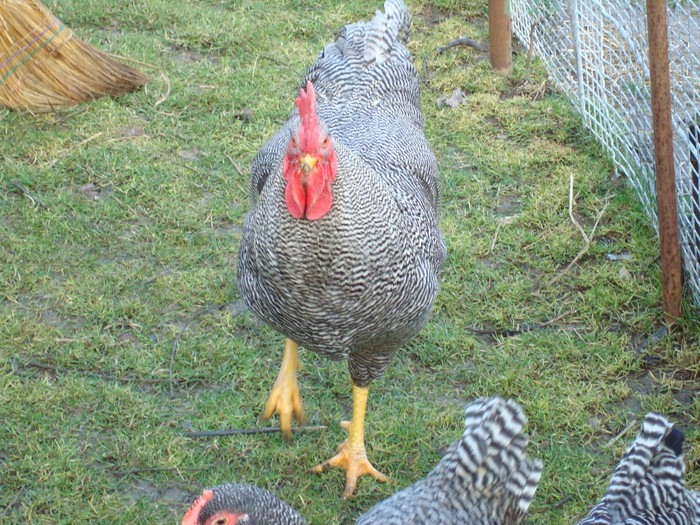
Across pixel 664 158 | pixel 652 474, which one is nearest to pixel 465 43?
pixel 664 158

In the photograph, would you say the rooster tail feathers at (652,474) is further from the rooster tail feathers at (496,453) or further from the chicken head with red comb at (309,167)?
the chicken head with red comb at (309,167)

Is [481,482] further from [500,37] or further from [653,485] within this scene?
[500,37]

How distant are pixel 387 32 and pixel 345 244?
2132 mm

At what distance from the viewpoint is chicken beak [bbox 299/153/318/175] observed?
124 inches

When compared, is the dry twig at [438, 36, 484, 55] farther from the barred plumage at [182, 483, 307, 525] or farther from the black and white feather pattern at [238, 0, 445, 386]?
the barred plumage at [182, 483, 307, 525]

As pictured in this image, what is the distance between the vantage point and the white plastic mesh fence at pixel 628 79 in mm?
4938

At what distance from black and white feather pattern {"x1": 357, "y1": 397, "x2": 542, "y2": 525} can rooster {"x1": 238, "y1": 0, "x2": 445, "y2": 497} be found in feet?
2.31

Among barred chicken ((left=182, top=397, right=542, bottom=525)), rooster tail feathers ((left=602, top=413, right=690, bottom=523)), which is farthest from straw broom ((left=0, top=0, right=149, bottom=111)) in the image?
rooster tail feathers ((left=602, top=413, right=690, bottom=523))

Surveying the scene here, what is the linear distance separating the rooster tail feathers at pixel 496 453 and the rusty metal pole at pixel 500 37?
15.9 ft

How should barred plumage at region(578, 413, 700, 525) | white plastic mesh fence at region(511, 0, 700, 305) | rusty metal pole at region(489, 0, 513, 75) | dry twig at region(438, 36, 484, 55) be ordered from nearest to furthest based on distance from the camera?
barred plumage at region(578, 413, 700, 525)
white plastic mesh fence at region(511, 0, 700, 305)
rusty metal pole at region(489, 0, 513, 75)
dry twig at region(438, 36, 484, 55)

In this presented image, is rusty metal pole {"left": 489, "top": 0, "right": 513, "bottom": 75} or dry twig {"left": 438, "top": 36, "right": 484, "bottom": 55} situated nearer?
rusty metal pole {"left": 489, "top": 0, "right": 513, "bottom": 75}

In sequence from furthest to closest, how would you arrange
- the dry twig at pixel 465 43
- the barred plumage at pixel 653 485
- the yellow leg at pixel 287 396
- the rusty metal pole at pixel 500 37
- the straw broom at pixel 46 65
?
the dry twig at pixel 465 43 → the rusty metal pole at pixel 500 37 → the straw broom at pixel 46 65 → the yellow leg at pixel 287 396 → the barred plumage at pixel 653 485

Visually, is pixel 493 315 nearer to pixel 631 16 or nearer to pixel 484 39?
pixel 631 16

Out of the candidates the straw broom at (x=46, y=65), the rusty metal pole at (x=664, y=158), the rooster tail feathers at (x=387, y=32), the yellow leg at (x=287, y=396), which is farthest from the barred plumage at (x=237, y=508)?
the straw broom at (x=46, y=65)
